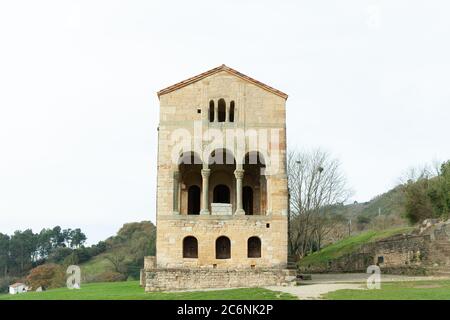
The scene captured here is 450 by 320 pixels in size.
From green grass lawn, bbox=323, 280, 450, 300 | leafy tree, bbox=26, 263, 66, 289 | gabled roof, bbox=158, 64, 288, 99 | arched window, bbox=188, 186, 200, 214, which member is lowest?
leafy tree, bbox=26, 263, 66, 289

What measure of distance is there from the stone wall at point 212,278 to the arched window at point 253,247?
3.01 m

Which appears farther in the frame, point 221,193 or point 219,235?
point 221,193

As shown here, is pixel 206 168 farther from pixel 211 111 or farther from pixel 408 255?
pixel 408 255

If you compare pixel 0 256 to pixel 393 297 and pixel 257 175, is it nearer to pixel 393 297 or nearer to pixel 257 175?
pixel 257 175

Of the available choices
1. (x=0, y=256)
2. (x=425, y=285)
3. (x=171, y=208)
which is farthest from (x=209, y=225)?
(x=0, y=256)

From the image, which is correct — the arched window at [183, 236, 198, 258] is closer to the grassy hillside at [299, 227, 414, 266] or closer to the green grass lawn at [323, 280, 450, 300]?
the green grass lawn at [323, 280, 450, 300]

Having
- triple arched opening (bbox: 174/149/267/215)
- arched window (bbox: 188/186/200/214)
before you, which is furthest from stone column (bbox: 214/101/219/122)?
arched window (bbox: 188/186/200/214)

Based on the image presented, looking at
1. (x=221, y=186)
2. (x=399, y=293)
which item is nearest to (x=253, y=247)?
(x=221, y=186)

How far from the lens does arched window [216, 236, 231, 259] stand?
31.4m

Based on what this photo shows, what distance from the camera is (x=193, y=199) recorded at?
36469 mm

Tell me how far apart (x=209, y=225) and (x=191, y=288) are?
11.9 ft

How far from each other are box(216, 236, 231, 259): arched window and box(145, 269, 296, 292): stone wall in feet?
10.1

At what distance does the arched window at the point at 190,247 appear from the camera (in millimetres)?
31219

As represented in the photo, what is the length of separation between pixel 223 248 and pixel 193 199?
18.7 ft
